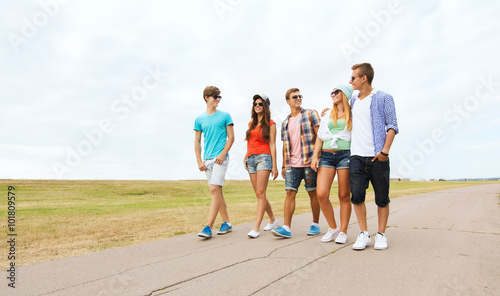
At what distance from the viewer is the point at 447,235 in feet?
15.9

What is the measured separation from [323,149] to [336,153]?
0.19 m

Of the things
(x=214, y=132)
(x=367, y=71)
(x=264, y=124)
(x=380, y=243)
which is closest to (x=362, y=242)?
(x=380, y=243)

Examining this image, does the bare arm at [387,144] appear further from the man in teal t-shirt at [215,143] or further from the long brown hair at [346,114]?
the man in teal t-shirt at [215,143]

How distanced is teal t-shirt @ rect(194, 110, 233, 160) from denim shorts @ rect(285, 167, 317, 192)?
122 cm

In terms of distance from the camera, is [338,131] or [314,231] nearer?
[338,131]

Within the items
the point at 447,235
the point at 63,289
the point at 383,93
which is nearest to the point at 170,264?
the point at 63,289

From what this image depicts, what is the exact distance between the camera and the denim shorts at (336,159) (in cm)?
440

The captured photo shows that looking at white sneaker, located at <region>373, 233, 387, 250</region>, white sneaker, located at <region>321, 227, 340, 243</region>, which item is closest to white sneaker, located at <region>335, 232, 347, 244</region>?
white sneaker, located at <region>321, 227, 340, 243</region>

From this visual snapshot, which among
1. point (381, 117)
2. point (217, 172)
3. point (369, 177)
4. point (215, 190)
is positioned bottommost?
point (215, 190)

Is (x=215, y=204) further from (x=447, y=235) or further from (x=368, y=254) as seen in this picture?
(x=447, y=235)

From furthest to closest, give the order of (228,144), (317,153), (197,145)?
1. (197,145)
2. (228,144)
3. (317,153)

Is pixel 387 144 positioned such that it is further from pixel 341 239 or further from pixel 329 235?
pixel 329 235

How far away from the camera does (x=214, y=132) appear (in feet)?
17.9

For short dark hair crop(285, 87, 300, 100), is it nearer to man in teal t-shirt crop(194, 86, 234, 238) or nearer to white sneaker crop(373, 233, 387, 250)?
man in teal t-shirt crop(194, 86, 234, 238)
